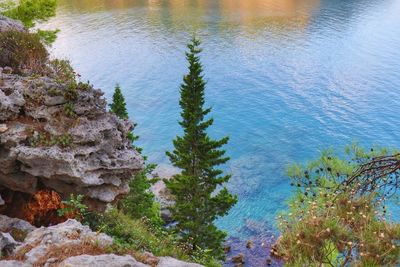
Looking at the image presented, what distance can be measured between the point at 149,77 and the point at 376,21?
243 feet

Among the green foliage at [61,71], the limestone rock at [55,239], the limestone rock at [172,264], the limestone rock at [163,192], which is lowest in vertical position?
the limestone rock at [163,192]

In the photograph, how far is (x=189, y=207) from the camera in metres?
33.8

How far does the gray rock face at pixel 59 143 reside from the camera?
17.1 meters

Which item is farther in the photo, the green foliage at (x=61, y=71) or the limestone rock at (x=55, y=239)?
the green foliage at (x=61, y=71)

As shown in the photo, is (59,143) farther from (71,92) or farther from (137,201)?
(137,201)

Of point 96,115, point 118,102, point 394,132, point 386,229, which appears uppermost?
point 96,115

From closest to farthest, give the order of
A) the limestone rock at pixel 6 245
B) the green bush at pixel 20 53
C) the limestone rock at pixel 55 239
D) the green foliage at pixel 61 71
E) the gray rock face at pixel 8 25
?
the limestone rock at pixel 55 239, the limestone rock at pixel 6 245, the green foliage at pixel 61 71, the green bush at pixel 20 53, the gray rock face at pixel 8 25

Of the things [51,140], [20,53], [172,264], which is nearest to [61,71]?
[20,53]

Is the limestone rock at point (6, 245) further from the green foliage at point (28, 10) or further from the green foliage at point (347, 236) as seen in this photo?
the green foliage at point (28, 10)

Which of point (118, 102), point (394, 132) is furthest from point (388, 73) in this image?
point (118, 102)

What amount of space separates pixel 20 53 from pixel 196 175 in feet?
58.0

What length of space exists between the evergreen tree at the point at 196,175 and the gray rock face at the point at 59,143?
14.8m

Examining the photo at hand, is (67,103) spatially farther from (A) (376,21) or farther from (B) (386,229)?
(A) (376,21)

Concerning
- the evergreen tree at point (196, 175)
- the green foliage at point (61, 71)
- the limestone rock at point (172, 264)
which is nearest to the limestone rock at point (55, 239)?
the limestone rock at point (172, 264)
